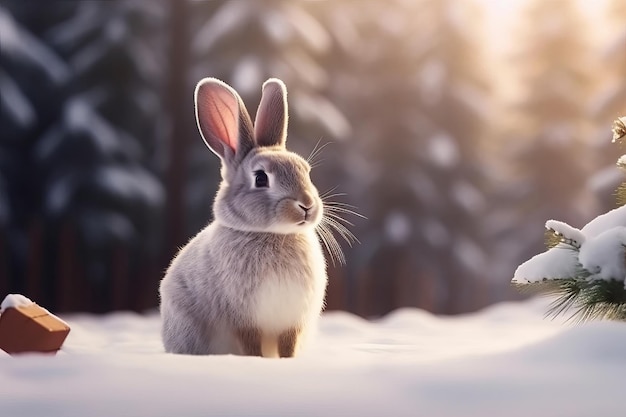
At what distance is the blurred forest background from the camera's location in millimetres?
10844

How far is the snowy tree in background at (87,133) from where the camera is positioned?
11.5 metres

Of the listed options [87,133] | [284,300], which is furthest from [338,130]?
[284,300]

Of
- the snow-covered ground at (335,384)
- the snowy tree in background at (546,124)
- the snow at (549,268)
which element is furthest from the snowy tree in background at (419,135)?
the snow-covered ground at (335,384)

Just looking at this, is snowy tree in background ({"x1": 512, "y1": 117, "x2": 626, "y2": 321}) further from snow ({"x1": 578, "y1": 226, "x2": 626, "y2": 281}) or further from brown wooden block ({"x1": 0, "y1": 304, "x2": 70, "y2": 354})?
brown wooden block ({"x1": 0, "y1": 304, "x2": 70, "y2": 354})

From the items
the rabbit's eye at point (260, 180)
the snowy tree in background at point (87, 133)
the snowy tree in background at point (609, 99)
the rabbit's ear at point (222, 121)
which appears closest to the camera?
the rabbit's eye at point (260, 180)

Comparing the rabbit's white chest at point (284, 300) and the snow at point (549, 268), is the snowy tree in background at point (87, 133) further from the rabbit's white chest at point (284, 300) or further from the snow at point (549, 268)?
the snow at point (549, 268)

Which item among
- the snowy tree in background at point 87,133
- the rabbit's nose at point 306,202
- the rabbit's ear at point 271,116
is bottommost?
the rabbit's nose at point 306,202

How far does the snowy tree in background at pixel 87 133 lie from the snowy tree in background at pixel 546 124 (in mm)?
9121

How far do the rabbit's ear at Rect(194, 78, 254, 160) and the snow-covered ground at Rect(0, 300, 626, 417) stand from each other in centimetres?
135

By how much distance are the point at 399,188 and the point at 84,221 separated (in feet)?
21.6

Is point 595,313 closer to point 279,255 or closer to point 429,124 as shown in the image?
point 279,255

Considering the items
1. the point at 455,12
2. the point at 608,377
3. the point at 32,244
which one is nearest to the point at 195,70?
the point at 32,244

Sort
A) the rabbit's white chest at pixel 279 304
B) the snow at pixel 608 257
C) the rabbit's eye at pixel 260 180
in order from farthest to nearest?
the rabbit's eye at pixel 260 180
the rabbit's white chest at pixel 279 304
the snow at pixel 608 257

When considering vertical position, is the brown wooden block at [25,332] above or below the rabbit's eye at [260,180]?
below
